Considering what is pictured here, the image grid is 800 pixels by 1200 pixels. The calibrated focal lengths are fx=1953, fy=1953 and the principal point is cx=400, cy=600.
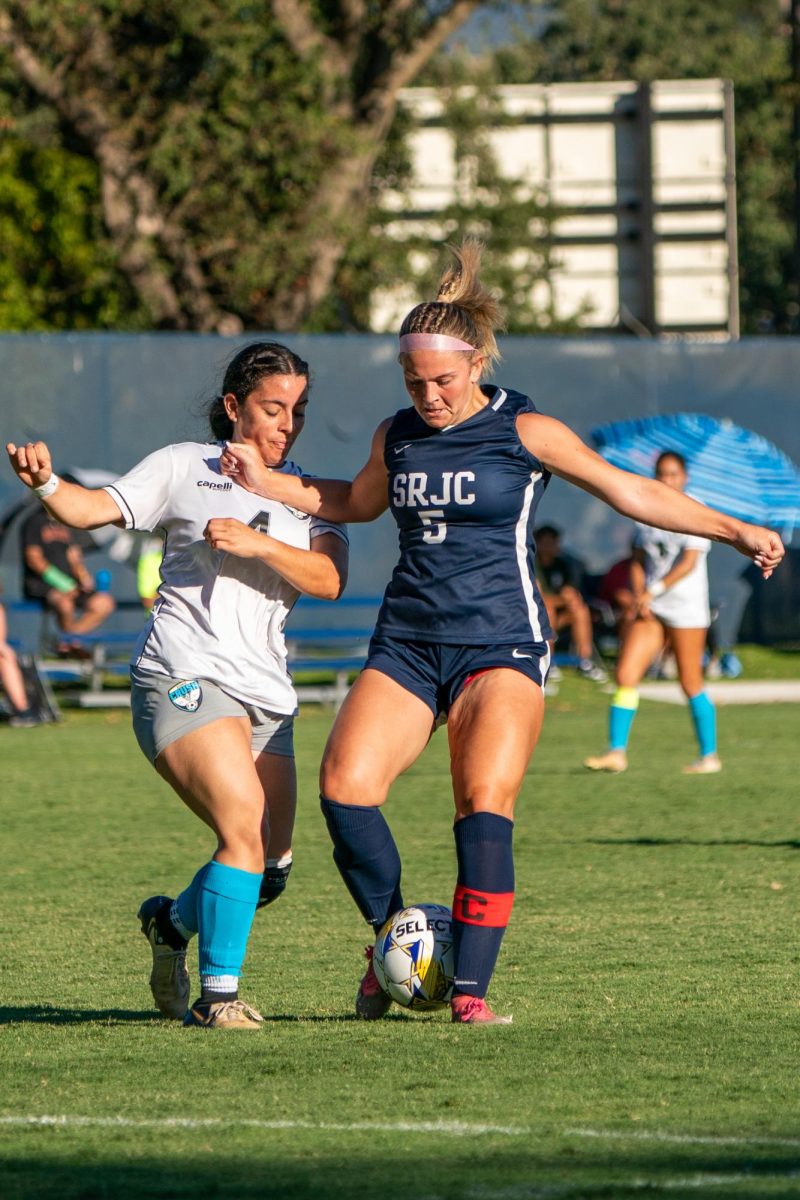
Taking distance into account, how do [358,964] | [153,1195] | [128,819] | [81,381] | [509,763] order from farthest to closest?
[81,381], [128,819], [358,964], [509,763], [153,1195]

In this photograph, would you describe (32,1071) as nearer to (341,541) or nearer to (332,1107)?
(332,1107)

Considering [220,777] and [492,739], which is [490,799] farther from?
[220,777]

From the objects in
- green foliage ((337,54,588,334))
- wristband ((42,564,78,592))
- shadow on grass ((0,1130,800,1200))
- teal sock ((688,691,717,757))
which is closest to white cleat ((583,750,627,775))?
teal sock ((688,691,717,757))

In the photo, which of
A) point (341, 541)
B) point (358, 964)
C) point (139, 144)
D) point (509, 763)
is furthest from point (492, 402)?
point (139, 144)

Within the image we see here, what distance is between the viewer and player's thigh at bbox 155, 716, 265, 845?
5.29 metres

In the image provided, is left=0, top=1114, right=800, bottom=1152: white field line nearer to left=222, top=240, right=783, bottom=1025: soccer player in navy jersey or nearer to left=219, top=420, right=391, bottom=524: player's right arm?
left=222, top=240, right=783, bottom=1025: soccer player in navy jersey

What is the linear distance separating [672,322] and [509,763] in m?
20.2

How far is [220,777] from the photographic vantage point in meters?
5.27

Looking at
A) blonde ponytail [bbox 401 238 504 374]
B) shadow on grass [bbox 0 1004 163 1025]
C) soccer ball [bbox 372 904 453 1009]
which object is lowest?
shadow on grass [bbox 0 1004 163 1025]

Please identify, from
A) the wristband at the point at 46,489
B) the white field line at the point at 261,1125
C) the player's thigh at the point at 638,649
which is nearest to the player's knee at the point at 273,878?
the wristband at the point at 46,489

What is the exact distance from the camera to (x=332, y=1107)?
4.48 metres

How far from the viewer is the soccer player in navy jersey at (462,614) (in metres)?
5.44

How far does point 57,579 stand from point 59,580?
24 mm

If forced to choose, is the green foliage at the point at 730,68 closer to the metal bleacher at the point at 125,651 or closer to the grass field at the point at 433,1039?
the metal bleacher at the point at 125,651
